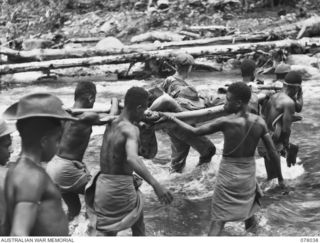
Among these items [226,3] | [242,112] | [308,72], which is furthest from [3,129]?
[226,3]

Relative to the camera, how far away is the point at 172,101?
213 inches

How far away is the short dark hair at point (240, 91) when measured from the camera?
14.3ft

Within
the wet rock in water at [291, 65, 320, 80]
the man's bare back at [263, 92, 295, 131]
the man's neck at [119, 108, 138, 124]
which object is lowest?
the wet rock in water at [291, 65, 320, 80]

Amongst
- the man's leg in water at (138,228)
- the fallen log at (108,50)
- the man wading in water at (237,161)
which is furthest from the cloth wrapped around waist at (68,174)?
the fallen log at (108,50)

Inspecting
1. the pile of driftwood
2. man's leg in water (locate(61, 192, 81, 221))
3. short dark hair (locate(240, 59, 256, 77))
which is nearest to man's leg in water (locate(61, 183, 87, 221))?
man's leg in water (locate(61, 192, 81, 221))

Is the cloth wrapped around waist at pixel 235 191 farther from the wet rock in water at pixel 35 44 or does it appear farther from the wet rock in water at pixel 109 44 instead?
the wet rock in water at pixel 35 44

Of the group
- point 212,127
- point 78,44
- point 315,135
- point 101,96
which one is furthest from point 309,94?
point 78,44

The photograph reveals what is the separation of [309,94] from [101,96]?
471cm

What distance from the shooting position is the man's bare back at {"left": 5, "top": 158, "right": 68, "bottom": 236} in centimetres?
251

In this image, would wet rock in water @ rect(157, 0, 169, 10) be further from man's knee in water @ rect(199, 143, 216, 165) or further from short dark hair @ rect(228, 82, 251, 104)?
short dark hair @ rect(228, 82, 251, 104)

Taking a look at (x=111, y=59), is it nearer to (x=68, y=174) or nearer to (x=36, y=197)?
(x=68, y=174)

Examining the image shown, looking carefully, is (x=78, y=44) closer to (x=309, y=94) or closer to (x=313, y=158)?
(x=309, y=94)

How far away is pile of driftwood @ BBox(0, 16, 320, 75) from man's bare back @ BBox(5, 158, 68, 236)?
32.9 ft

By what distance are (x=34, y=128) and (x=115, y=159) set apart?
4.83 feet
